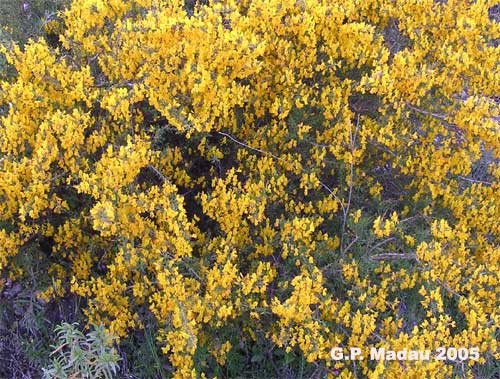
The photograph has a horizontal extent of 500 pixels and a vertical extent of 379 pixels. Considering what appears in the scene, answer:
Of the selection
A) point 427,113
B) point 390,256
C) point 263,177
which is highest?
point 427,113

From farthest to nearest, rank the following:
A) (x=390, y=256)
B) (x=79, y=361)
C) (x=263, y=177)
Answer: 1. (x=263, y=177)
2. (x=390, y=256)
3. (x=79, y=361)

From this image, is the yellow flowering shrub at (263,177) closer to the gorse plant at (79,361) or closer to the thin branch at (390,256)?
the thin branch at (390,256)

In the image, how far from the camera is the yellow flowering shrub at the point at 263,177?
8.93 ft

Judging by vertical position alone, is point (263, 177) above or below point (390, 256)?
above

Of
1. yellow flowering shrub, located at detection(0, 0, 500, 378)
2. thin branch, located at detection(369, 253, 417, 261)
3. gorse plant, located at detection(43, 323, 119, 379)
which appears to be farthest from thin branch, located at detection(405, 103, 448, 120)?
gorse plant, located at detection(43, 323, 119, 379)

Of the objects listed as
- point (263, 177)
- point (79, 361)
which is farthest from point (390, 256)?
point (79, 361)

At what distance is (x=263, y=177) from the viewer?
120 inches

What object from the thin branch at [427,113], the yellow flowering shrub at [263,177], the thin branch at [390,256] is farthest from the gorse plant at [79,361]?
the thin branch at [427,113]

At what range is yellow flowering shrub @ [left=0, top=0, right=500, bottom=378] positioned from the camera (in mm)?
2721

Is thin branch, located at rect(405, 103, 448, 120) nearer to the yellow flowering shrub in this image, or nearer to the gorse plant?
the yellow flowering shrub

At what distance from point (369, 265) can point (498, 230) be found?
88 cm

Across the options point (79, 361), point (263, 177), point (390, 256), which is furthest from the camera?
point (263, 177)

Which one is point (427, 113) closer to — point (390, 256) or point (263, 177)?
point (390, 256)

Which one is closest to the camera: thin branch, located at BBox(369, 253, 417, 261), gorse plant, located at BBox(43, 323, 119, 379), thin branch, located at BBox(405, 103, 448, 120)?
gorse plant, located at BBox(43, 323, 119, 379)
